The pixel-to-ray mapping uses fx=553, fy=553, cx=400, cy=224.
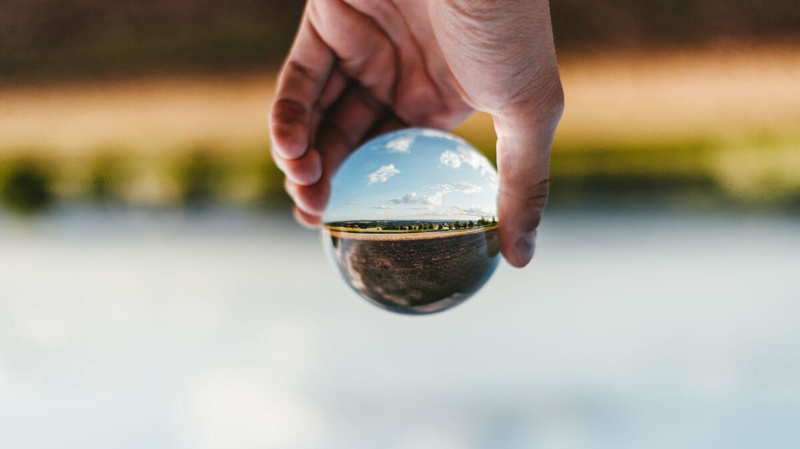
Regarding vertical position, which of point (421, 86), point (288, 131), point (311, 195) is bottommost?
point (311, 195)

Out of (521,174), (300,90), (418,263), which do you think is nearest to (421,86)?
(300,90)

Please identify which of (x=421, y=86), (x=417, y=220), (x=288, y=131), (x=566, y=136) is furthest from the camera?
(x=566, y=136)

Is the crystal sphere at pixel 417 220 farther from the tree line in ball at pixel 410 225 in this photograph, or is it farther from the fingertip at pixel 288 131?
the fingertip at pixel 288 131

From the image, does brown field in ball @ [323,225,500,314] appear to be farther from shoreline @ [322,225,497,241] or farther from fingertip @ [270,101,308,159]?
fingertip @ [270,101,308,159]

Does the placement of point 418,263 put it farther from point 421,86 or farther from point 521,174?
point 421,86

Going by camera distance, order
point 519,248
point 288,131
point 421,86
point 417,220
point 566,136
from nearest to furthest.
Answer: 1. point 417,220
2. point 519,248
3. point 288,131
4. point 421,86
5. point 566,136

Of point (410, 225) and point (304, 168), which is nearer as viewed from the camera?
point (410, 225)

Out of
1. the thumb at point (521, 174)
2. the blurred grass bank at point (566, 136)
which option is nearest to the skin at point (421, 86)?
the thumb at point (521, 174)

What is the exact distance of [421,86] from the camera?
1020mm

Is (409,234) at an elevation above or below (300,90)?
below

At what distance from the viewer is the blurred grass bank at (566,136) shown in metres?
1.94

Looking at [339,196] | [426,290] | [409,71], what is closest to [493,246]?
[426,290]

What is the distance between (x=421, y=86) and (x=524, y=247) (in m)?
0.39

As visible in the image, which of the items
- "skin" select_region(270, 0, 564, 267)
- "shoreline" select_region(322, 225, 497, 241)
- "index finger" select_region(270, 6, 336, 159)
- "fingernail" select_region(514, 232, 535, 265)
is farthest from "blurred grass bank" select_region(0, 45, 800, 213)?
"shoreline" select_region(322, 225, 497, 241)
